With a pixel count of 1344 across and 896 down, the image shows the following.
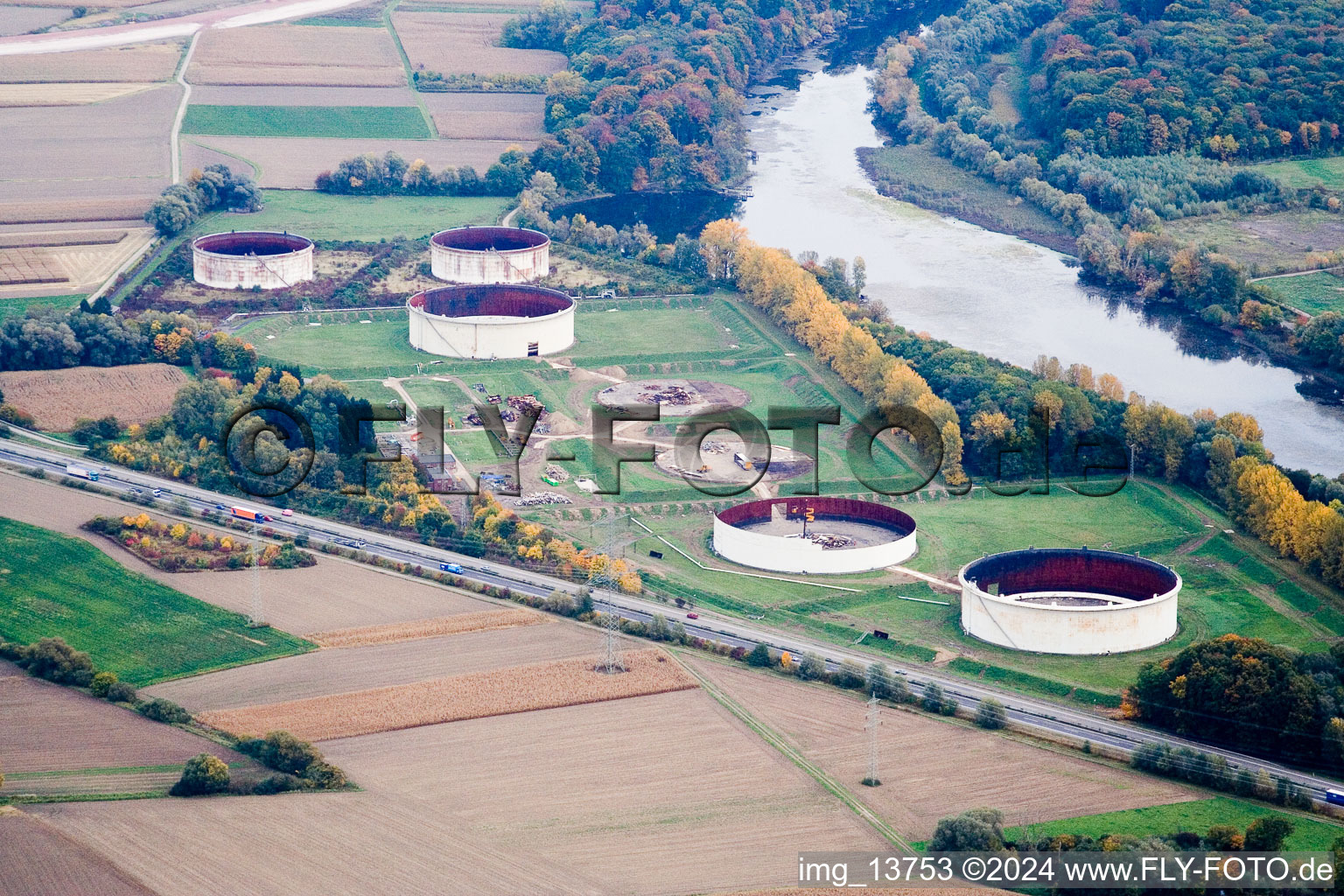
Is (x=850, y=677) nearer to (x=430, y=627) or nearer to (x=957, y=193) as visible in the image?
(x=430, y=627)

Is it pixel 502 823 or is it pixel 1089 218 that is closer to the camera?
pixel 502 823

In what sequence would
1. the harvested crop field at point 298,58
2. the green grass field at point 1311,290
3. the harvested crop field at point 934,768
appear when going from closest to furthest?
the harvested crop field at point 934,768 → the green grass field at point 1311,290 → the harvested crop field at point 298,58

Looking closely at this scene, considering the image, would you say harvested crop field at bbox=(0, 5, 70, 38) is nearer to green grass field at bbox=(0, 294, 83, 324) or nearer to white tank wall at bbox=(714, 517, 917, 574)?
green grass field at bbox=(0, 294, 83, 324)

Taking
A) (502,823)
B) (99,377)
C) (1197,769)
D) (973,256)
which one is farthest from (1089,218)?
(502,823)

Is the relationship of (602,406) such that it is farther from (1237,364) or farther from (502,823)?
(502,823)

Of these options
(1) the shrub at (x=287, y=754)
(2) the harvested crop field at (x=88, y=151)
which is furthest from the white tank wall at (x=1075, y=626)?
(2) the harvested crop field at (x=88, y=151)

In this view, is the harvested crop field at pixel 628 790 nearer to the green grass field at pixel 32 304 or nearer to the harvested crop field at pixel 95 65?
the green grass field at pixel 32 304

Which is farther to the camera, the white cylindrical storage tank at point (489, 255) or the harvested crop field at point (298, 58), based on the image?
the harvested crop field at point (298, 58)
